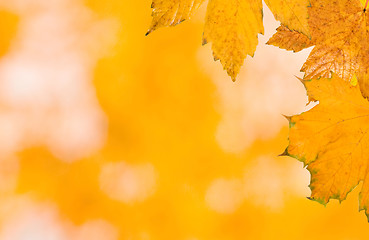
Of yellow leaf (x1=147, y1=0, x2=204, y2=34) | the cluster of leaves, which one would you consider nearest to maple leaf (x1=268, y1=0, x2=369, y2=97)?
the cluster of leaves

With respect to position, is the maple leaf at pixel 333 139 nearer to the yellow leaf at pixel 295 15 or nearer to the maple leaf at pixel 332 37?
the maple leaf at pixel 332 37

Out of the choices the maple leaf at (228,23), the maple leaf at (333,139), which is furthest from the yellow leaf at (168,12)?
the maple leaf at (333,139)

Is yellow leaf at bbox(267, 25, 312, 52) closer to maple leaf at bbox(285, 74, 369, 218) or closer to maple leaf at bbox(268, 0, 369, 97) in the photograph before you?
maple leaf at bbox(268, 0, 369, 97)

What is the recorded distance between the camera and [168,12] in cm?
96

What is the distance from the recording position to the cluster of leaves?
3.32 ft

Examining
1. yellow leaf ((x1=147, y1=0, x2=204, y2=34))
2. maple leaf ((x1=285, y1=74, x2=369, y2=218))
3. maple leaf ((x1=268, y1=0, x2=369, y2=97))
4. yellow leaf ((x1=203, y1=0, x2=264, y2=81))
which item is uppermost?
yellow leaf ((x1=147, y1=0, x2=204, y2=34))

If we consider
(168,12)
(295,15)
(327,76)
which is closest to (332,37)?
(327,76)

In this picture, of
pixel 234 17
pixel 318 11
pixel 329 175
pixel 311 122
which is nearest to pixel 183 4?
pixel 234 17

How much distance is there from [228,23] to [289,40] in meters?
0.24

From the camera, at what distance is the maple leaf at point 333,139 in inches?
43.7

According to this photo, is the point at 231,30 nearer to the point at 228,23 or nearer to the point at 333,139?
the point at 228,23

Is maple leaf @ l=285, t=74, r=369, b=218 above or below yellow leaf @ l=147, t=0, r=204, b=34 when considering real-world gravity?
below

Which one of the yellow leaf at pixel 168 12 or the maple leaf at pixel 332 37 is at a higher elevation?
the yellow leaf at pixel 168 12

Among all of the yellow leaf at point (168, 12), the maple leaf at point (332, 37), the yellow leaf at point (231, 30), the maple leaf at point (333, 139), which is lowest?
the maple leaf at point (333, 139)
